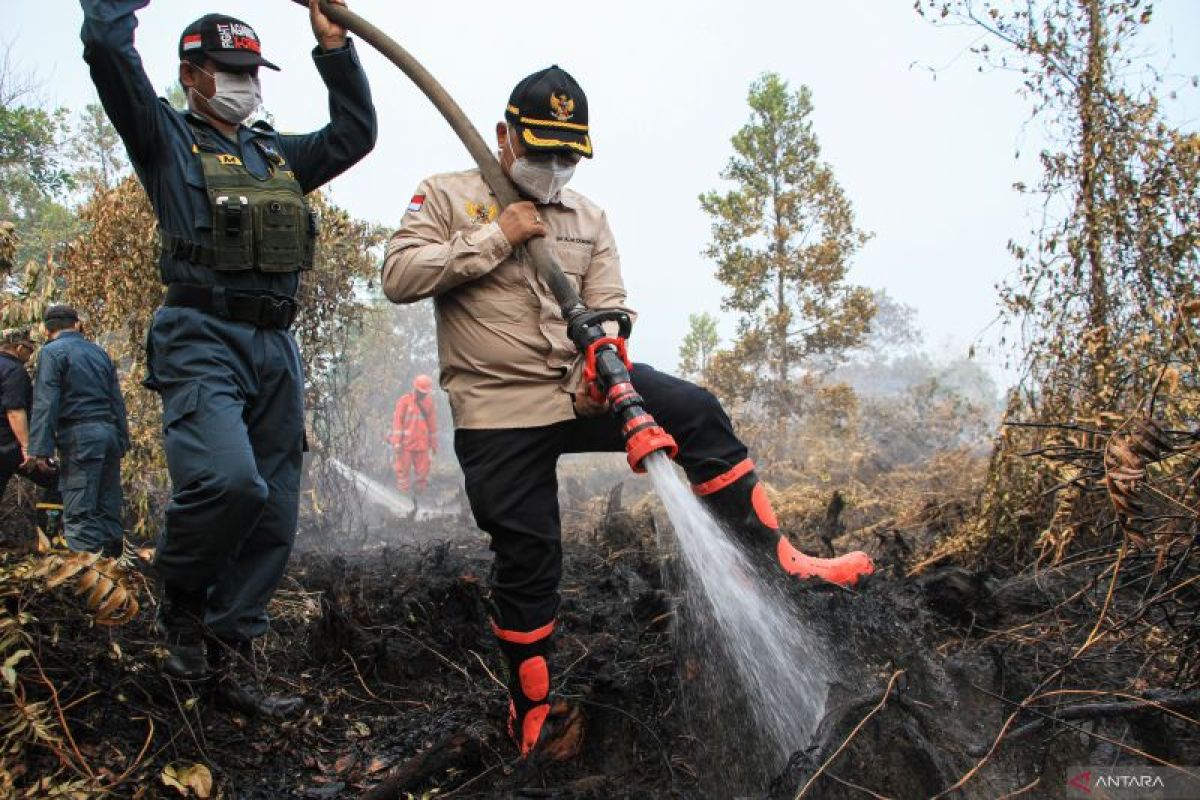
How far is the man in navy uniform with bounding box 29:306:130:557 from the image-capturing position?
5527 mm

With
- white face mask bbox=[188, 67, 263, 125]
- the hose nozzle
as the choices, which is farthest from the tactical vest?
the hose nozzle

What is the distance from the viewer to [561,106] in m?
2.72

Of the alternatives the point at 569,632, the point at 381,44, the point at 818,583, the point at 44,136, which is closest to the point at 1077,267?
the point at 818,583

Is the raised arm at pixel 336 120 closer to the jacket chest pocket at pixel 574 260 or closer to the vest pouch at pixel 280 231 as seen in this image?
the vest pouch at pixel 280 231

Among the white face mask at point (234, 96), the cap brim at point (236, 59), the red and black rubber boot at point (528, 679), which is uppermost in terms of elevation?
the cap brim at point (236, 59)

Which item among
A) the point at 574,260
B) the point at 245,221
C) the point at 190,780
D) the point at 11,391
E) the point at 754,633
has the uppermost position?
the point at 245,221

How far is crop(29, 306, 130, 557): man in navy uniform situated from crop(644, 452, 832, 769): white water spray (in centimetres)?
454

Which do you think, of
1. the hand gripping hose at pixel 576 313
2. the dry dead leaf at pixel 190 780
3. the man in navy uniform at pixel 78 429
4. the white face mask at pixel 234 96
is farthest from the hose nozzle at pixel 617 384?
the man in navy uniform at pixel 78 429

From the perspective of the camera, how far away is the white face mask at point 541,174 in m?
2.81

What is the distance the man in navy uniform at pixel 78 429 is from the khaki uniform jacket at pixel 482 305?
13.0 ft

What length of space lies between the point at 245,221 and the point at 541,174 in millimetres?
1061

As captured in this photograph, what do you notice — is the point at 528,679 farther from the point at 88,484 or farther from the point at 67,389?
the point at 67,389

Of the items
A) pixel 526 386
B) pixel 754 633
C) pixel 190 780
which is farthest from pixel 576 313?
pixel 190 780

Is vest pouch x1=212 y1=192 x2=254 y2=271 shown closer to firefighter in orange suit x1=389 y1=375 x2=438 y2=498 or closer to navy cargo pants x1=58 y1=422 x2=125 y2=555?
navy cargo pants x1=58 y1=422 x2=125 y2=555
